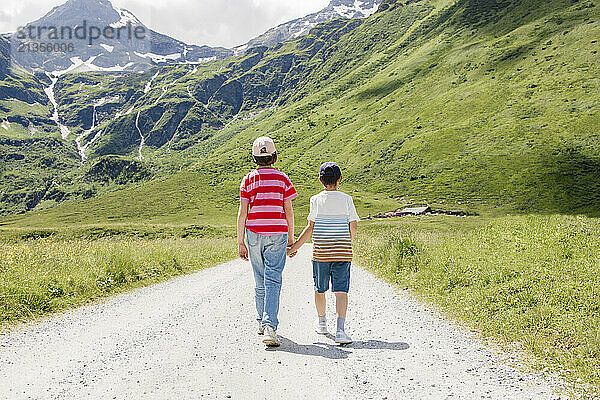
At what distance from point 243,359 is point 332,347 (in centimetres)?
167

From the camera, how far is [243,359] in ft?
23.0

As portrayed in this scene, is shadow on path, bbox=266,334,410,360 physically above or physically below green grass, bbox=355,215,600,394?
below

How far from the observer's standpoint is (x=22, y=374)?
6312mm

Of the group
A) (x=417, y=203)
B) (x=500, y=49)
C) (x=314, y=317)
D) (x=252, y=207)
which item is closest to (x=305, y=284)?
(x=314, y=317)

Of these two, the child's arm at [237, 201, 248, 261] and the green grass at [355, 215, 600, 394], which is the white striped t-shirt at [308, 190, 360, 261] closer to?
the child's arm at [237, 201, 248, 261]

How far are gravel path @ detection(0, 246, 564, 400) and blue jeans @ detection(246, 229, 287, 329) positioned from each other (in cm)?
70

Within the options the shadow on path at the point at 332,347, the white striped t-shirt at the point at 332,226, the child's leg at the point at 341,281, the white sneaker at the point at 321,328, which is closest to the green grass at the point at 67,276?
the shadow on path at the point at 332,347

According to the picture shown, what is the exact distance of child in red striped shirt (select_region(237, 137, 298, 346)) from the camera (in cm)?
806

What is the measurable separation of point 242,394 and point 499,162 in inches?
4906

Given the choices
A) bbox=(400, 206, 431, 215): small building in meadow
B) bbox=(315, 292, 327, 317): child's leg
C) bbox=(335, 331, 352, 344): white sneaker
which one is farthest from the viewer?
bbox=(400, 206, 431, 215): small building in meadow

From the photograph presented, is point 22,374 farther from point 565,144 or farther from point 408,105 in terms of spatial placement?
point 408,105

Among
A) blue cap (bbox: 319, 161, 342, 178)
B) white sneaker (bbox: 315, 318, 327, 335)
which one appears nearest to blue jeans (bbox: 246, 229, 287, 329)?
white sneaker (bbox: 315, 318, 327, 335)

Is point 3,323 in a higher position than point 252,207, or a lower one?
lower

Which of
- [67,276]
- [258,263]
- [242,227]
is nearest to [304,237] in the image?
[258,263]
